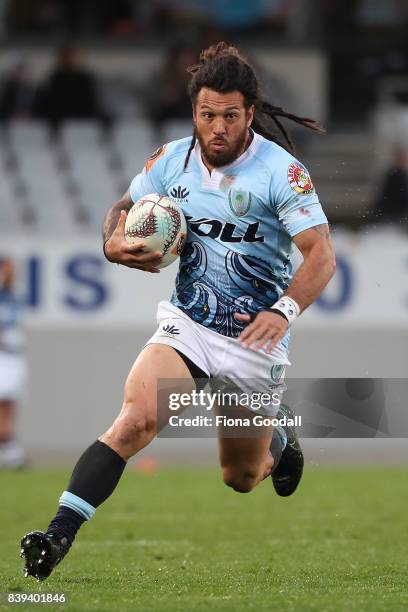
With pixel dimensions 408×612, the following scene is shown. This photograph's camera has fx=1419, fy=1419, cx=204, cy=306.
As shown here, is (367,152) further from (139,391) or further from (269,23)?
(139,391)

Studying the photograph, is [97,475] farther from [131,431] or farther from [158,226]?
[158,226]

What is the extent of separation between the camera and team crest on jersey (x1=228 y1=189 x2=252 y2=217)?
6812mm

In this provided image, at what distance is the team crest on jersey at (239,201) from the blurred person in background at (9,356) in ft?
28.3

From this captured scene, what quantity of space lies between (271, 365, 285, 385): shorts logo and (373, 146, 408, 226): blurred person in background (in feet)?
26.7

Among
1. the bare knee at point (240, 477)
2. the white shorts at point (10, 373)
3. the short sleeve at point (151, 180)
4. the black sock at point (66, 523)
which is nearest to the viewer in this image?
the black sock at point (66, 523)

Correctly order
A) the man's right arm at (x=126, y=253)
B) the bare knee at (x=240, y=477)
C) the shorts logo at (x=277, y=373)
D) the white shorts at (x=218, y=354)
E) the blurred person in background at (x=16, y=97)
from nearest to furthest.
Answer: the man's right arm at (x=126, y=253)
the white shorts at (x=218, y=354)
the shorts logo at (x=277, y=373)
the bare knee at (x=240, y=477)
the blurred person in background at (x=16, y=97)

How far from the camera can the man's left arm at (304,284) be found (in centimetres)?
633

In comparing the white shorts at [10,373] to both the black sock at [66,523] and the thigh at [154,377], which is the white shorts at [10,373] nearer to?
the thigh at [154,377]

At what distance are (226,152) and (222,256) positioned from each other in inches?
20.3

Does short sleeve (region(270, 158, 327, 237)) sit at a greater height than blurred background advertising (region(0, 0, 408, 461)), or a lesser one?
greater

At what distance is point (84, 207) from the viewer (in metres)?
18.1

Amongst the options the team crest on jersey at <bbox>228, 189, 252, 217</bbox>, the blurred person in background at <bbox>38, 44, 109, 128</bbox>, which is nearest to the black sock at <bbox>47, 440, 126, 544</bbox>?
the team crest on jersey at <bbox>228, 189, 252, 217</bbox>

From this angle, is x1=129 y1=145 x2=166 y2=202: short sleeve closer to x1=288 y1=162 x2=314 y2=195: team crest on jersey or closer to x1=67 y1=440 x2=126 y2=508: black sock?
x1=288 y1=162 x2=314 y2=195: team crest on jersey

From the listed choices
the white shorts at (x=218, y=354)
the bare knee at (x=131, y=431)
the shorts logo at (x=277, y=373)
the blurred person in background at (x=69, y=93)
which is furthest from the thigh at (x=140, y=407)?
the blurred person in background at (x=69, y=93)
